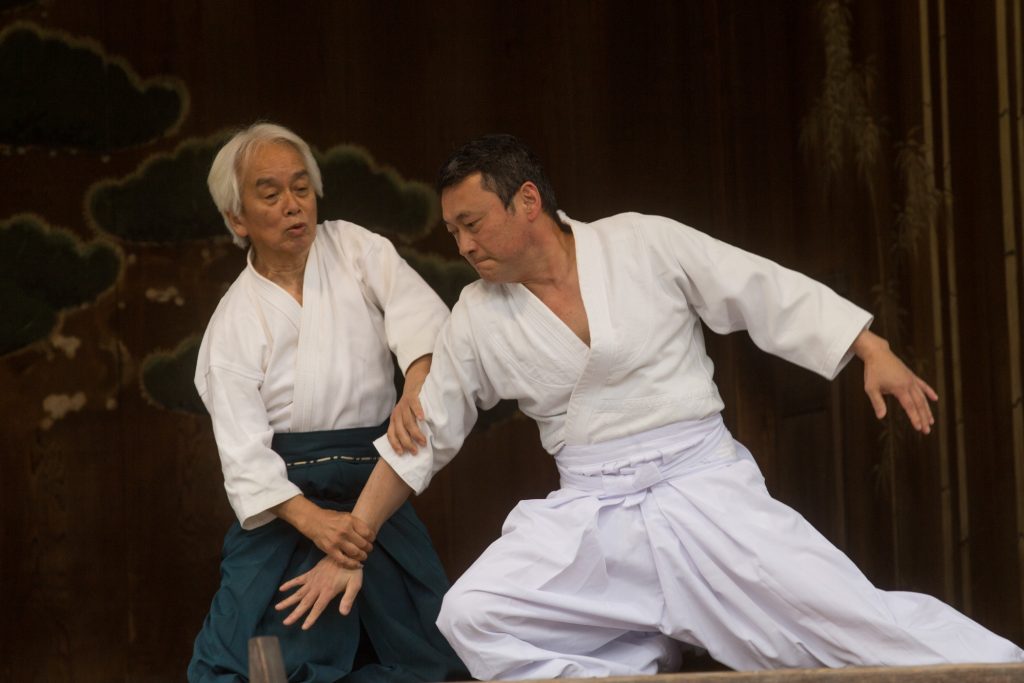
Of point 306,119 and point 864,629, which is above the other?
point 306,119

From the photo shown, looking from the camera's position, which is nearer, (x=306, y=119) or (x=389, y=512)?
(x=389, y=512)

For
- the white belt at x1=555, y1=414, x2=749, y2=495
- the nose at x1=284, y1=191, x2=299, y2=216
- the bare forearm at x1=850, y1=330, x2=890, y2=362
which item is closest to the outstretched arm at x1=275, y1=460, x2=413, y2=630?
the white belt at x1=555, y1=414, x2=749, y2=495

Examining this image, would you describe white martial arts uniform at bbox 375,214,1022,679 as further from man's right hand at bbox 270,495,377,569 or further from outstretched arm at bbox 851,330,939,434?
man's right hand at bbox 270,495,377,569

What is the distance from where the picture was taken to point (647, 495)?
134 inches

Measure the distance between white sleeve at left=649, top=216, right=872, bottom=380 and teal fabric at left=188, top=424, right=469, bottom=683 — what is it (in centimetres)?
104

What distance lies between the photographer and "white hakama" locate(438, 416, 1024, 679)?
125 inches

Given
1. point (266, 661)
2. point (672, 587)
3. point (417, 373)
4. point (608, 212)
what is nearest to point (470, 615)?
point (672, 587)

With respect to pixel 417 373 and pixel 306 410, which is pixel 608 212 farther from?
pixel 306 410

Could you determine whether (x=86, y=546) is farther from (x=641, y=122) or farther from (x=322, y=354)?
(x=641, y=122)

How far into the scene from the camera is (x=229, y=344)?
3.71 meters

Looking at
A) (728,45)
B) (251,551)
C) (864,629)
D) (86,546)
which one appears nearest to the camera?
(864,629)

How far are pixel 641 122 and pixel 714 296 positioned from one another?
1775 millimetres

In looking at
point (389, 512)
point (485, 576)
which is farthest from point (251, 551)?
point (485, 576)

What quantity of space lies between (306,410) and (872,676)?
175cm
